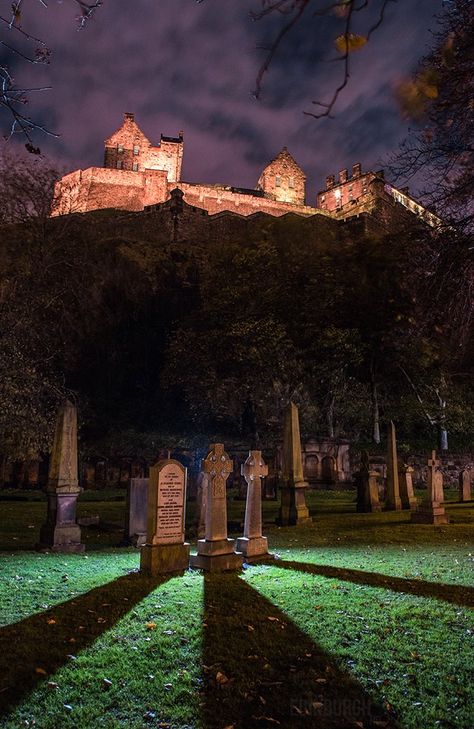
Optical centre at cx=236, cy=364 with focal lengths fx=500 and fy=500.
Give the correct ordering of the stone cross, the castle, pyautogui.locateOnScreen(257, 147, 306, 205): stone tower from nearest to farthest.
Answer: the stone cross
the castle
pyautogui.locateOnScreen(257, 147, 306, 205): stone tower

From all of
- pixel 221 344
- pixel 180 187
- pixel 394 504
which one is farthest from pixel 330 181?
pixel 394 504

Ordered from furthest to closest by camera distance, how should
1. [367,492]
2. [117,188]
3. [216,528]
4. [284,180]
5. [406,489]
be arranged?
[284,180]
[117,188]
[406,489]
[367,492]
[216,528]

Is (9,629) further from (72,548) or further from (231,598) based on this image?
(72,548)

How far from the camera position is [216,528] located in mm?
7145

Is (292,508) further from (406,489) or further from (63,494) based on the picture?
(63,494)

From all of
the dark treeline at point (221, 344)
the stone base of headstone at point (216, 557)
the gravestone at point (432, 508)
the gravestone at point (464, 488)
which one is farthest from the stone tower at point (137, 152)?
the stone base of headstone at point (216, 557)

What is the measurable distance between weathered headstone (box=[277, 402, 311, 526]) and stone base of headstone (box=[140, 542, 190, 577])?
557 centimetres

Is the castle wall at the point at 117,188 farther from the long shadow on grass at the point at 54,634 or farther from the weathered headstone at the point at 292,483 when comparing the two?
the long shadow on grass at the point at 54,634

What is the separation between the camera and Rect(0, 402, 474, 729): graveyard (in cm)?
313

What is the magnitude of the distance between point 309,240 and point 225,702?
154 feet

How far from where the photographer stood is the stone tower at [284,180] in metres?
76.8

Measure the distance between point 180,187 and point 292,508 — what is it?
63922 mm

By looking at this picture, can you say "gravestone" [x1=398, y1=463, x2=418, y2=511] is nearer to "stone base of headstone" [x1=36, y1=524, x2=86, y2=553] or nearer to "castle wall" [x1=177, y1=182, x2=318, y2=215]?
"stone base of headstone" [x1=36, y1=524, x2=86, y2=553]

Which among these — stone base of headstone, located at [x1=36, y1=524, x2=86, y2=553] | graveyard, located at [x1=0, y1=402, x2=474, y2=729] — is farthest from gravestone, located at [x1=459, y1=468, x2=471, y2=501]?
stone base of headstone, located at [x1=36, y1=524, x2=86, y2=553]
